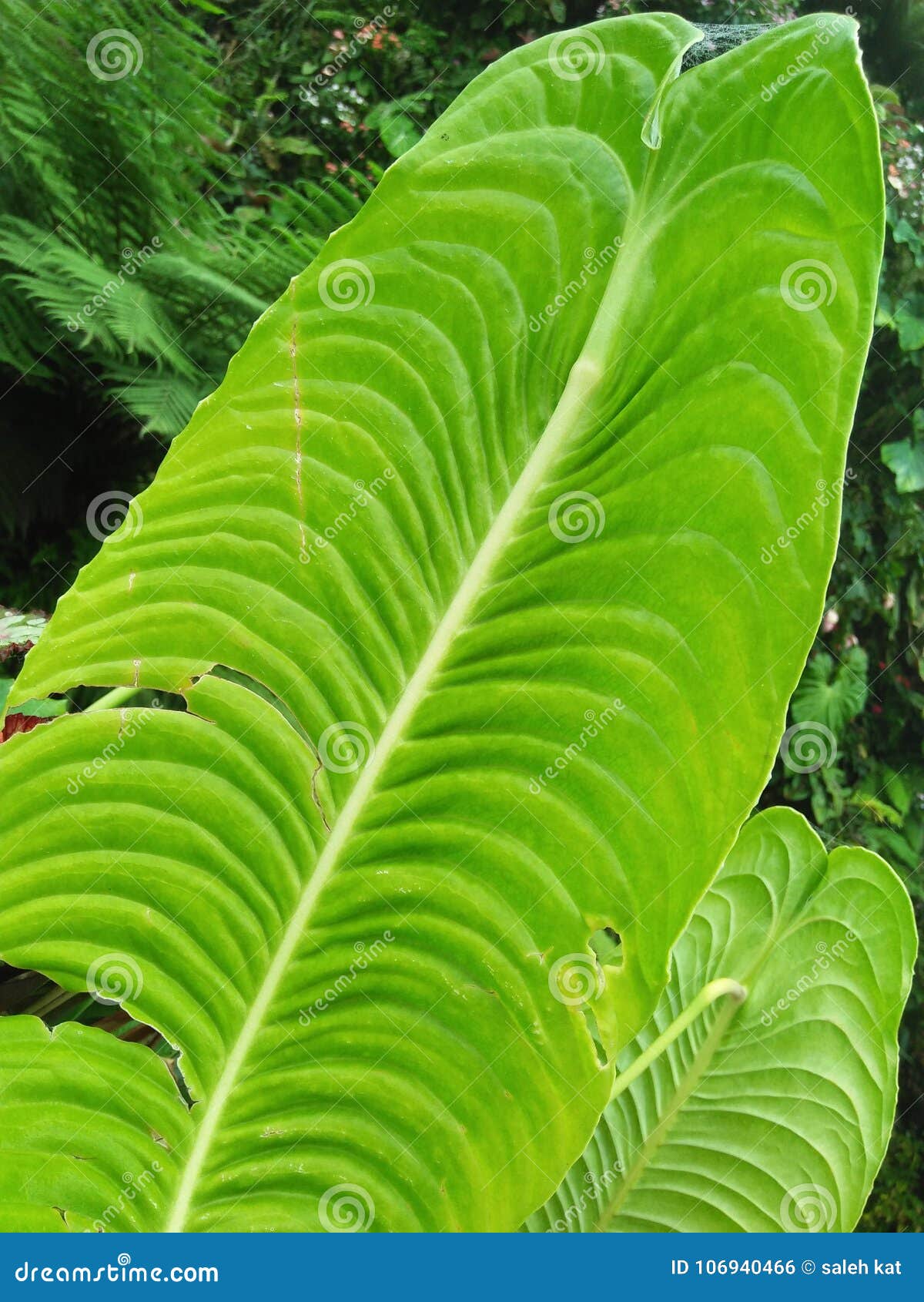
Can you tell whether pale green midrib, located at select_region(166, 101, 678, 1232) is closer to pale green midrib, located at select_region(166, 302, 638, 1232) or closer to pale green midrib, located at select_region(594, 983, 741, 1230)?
pale green midrib, located at select_region(166, 302, 638, 1232)

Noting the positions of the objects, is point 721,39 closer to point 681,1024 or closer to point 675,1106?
point 681,1024

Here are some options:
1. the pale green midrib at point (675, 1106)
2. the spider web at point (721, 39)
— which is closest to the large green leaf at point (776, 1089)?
the pale green midrib at point (675, 1106)

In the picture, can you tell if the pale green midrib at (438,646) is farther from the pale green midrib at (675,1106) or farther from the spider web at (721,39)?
the pale green midrib at (675,1106)

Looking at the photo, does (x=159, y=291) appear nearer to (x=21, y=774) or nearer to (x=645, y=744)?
(x=21, y=774)

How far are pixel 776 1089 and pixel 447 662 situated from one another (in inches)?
19.4

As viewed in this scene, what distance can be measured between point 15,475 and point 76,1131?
0.79m

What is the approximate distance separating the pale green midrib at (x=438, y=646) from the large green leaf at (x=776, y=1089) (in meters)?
0.32

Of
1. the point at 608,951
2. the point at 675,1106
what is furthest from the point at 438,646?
the point at 675,1106

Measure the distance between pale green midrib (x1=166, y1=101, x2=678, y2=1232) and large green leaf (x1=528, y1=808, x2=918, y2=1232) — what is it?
1.06 feet

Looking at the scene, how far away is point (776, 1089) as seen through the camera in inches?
28.3

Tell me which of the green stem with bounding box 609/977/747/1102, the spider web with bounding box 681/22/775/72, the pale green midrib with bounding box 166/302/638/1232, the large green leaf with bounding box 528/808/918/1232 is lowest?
the large green leaf with bounding box 528/808/918/1232

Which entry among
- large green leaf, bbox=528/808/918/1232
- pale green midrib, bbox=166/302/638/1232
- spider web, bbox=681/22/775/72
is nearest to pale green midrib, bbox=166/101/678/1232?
pale green midrib, bbox=166/302/638/1232

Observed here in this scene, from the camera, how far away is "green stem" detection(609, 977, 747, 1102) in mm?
563

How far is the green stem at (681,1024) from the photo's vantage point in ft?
1.85
